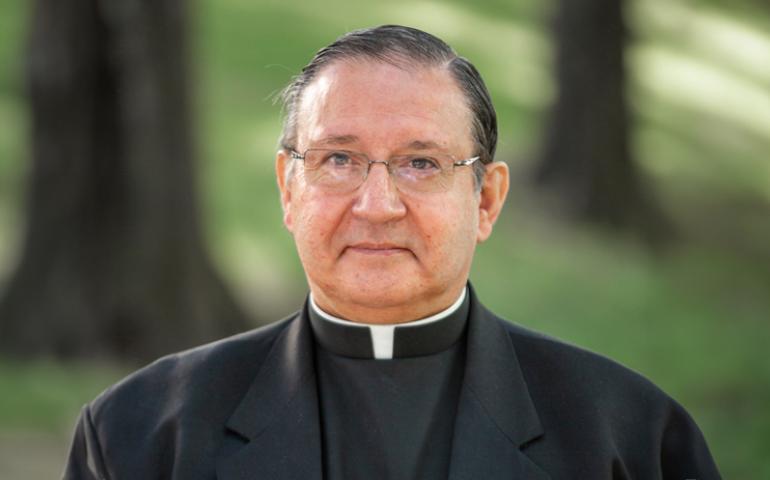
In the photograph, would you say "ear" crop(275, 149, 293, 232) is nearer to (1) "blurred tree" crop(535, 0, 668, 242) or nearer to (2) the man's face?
(2) the man's face

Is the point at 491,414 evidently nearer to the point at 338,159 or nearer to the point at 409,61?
the point at 338,159

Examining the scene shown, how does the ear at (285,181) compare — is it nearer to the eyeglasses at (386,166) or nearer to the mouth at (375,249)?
the eyeglasses at (386,166)

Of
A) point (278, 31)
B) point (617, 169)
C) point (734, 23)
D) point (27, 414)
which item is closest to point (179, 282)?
point (27, 414)

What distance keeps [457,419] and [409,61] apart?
874 millimetres

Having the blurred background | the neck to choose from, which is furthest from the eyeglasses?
the blurred background

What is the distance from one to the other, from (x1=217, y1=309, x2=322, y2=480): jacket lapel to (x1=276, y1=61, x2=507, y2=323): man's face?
22cm

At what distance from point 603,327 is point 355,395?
636 centimetres

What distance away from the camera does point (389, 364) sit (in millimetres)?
3281

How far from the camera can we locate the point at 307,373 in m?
3.31

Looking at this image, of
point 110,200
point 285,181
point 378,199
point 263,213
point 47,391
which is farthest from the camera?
point 263,213

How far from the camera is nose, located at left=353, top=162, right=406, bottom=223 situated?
3066 mm

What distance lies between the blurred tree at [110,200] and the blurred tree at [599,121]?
188 inches

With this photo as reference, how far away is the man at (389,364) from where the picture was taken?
3.12 metres

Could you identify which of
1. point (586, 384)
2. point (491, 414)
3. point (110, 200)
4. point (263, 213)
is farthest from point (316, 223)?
point (263, 213)
